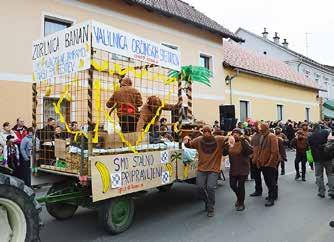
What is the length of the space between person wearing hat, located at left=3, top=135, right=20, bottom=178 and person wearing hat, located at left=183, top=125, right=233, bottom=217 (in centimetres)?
453

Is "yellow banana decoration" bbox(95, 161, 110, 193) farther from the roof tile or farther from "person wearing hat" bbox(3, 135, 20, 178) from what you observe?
the roof tile

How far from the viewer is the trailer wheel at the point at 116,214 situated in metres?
5.66

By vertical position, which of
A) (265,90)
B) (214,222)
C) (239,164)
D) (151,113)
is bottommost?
(214,222)

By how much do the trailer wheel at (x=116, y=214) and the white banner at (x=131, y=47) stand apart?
233cm

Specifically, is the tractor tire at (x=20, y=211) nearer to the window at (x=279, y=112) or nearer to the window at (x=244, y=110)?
the window at (x=244, y=110)

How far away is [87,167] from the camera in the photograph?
538 cm

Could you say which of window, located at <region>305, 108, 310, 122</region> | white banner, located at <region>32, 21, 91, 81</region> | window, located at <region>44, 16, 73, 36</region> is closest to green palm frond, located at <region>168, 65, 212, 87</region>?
white banner, located at <region>32, 21, 91, 81</region>

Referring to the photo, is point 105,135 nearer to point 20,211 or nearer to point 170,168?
point 170,168

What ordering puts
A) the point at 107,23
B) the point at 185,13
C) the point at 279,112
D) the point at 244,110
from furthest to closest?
the point at 279,112 < the point at 244,110 < the point at 185,13 < the point at 107,23

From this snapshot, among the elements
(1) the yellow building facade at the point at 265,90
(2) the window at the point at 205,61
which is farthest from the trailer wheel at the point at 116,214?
(1) the yellow building facade at the point at 265,90

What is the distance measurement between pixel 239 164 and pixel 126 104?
8.28 feet

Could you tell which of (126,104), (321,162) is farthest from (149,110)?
(321,162)

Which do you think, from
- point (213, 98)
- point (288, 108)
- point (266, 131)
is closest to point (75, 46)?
point (266, 131)

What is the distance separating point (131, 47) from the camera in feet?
19.7
